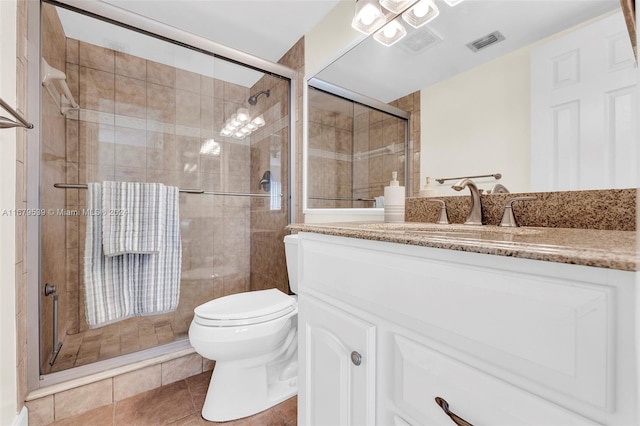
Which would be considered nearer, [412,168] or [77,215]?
[412,168]

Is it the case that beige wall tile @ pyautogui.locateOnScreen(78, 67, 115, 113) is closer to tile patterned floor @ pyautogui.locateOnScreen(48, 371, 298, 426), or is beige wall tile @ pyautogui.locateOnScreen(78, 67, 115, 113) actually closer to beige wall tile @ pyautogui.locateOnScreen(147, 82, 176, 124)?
beige wall tile @ pyautogui.locateOnScreen(147, 82, 176, 124)

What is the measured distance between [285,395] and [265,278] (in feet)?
2.90

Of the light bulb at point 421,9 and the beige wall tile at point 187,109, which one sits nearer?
the light bulb at point 421,9

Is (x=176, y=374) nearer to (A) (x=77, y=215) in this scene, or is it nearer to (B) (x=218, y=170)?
(A) (x=77, y=215)

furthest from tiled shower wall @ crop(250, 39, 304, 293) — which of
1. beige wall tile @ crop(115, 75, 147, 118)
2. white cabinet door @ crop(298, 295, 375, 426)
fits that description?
white cabinet door @ crop(298, 295, 375, 426)

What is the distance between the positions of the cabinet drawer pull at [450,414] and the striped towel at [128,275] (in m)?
1.47

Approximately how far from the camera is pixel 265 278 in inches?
82.0

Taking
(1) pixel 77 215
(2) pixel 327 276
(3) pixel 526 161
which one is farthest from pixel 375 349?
(1) pixel 77 215

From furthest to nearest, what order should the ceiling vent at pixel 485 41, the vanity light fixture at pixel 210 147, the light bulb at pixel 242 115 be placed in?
1. the light bulb at pixel 242 115
2. the vanity light fixture at pixel 210 147
3. the ceiling vent at pixel 485 41

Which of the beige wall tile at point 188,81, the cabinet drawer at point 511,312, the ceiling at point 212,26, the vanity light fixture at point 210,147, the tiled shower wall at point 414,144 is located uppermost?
the ceiling at point 212,26

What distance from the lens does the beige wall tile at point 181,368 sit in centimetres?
146

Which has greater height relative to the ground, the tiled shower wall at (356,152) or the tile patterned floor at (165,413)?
the tiled shower wall at (356,152)

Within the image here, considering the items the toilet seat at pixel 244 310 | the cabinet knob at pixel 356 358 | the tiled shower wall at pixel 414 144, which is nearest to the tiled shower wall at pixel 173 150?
the toilet seat at pixel 244 310

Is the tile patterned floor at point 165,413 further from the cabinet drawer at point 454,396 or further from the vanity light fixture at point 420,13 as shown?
the vanity light fixture at point 420,13
